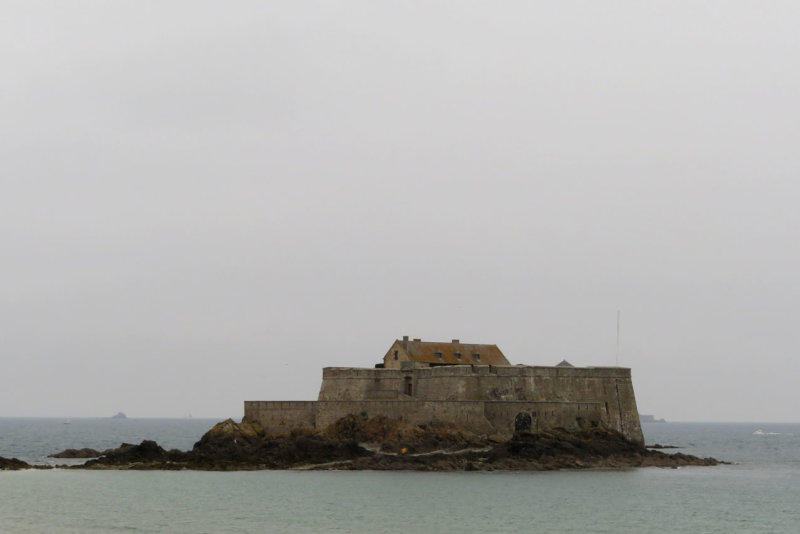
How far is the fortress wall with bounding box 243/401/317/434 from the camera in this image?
52094 millimetres

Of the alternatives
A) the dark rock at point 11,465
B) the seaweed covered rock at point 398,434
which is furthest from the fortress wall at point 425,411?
the dark rock at point 11,465

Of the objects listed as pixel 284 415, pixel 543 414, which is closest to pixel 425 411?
pixel 543 414

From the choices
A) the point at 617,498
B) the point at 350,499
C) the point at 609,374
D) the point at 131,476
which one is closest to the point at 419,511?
the point at 350,499

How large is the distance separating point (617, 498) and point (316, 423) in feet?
56.9

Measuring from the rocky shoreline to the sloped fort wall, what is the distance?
64 centimetres

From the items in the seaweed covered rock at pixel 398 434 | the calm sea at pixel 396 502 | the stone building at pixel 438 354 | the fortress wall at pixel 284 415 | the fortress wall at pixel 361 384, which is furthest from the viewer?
the stone building at pixel 438 354

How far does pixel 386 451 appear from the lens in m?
48.8

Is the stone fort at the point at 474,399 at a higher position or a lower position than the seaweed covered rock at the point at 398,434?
higher

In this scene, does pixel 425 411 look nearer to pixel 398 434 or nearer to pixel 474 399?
pixel 398 434

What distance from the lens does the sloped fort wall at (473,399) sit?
5022 centimetres

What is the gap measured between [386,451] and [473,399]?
19.2ft

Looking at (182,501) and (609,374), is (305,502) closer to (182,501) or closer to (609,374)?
(182,501)

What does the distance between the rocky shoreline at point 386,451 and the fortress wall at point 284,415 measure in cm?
53

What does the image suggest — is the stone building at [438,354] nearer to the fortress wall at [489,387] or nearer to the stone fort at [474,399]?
the stone fort at [474,399]
